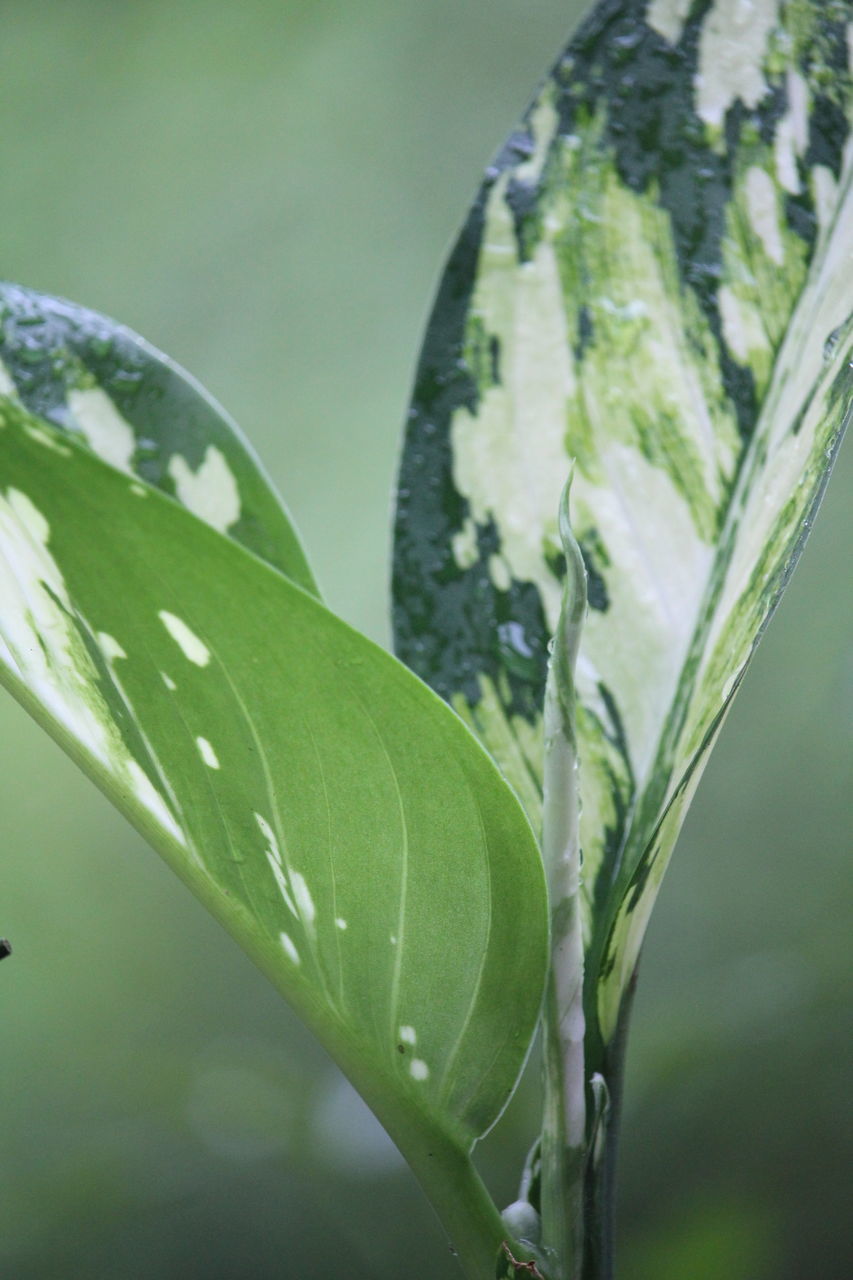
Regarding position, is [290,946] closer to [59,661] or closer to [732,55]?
[59,661]

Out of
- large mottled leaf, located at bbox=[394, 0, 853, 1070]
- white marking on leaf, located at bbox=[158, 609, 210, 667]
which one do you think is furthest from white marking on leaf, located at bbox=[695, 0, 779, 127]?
white marking on leaf, located at bbox=[158, 609, 210, 667]

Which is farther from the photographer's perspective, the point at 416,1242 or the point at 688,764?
the point at 416,1242

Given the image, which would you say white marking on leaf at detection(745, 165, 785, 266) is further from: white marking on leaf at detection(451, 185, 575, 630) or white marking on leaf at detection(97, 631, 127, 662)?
white marking on leaf at detection(97, 631, 127, 662)

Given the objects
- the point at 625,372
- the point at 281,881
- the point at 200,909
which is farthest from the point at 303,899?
the point at 200,909

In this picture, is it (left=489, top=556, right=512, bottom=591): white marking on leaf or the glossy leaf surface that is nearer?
the glossy leaf surface

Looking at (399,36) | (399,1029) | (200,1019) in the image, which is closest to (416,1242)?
(200,1019)

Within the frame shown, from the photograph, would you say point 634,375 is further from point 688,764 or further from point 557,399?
point 688,764
